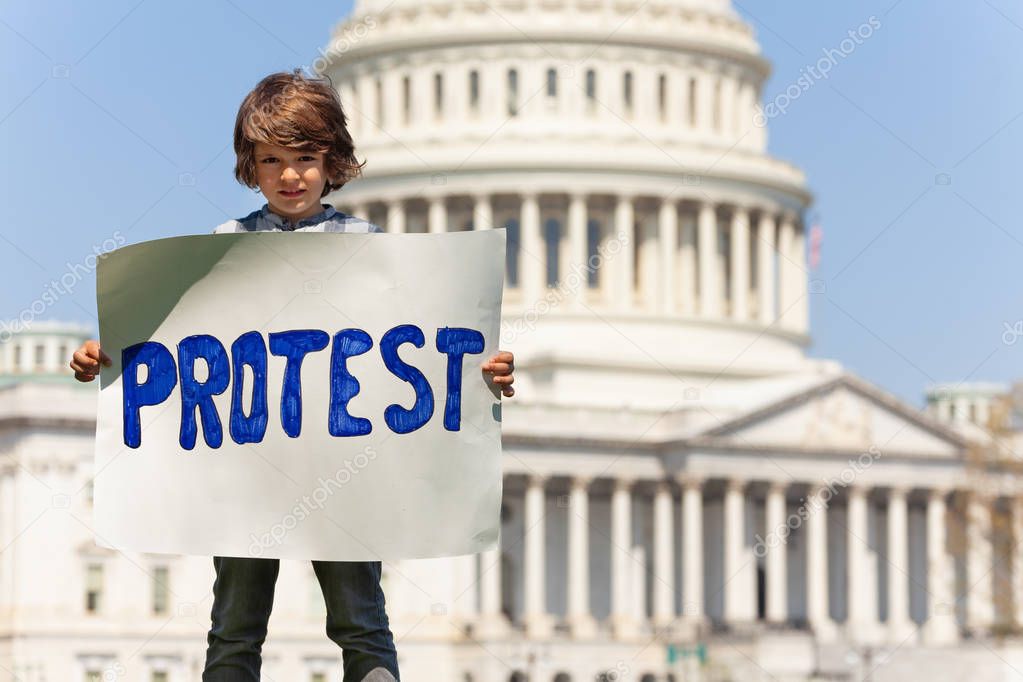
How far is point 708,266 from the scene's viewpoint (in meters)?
126

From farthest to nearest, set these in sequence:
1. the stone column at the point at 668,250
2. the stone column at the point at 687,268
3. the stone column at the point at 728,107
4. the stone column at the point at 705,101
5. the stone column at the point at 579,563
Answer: the stone column at the point at 728,107 → the stone column at the point at 705,101 → the stone column at the point at 687,268 → the stone column at the point at 668,250 → the stone column at the point at 579,563

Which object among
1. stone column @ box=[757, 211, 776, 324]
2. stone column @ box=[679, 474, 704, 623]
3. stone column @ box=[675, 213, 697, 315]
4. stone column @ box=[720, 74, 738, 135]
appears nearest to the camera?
stone column @ box=[679, 474, 704, 623]

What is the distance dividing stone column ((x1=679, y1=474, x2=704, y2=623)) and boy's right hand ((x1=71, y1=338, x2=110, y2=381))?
328ft

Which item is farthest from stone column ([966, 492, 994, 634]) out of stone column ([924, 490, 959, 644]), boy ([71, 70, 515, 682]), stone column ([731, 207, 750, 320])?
boy ([71, 70, 515, 682])

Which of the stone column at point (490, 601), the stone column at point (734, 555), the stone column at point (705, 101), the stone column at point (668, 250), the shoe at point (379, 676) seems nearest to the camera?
the shoe at point (379, 676)

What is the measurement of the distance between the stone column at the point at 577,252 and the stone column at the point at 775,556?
14441mm

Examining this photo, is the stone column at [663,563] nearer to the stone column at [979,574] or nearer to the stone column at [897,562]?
the stone column at [897,562]

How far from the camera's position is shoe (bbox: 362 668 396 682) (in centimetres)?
1167

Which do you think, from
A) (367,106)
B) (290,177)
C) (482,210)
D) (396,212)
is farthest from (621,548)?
(290,177)

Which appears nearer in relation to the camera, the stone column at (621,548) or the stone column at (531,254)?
the stone column at (621,548)

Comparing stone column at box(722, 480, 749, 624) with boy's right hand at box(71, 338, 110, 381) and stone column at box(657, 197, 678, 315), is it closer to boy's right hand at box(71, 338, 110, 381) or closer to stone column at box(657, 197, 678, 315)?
stone column at box(657, 197, 678, 315)

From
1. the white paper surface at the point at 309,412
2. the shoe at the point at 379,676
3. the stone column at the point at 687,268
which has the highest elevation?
the stone column at the point at 687,268

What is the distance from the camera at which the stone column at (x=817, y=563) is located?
114 m

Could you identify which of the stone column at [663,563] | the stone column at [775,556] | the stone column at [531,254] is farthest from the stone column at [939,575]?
the stone column at [531,254]
